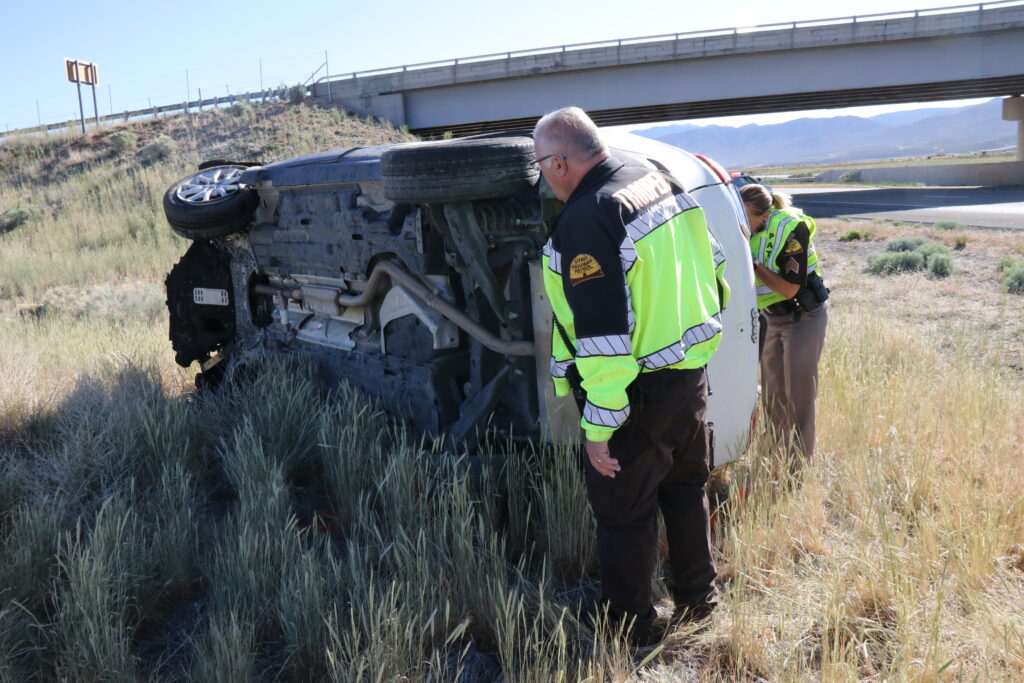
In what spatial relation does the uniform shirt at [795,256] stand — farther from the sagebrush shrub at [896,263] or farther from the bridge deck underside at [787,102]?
the bridge deck underside at [787,102]

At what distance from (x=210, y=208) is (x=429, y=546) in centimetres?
367

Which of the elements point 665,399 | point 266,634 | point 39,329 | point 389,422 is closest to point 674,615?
point 665,399

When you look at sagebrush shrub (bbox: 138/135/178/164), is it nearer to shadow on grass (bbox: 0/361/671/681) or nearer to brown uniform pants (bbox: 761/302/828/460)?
shadow on grass (bbox: 0/361/671/681)

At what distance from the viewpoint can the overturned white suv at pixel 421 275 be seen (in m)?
3.88

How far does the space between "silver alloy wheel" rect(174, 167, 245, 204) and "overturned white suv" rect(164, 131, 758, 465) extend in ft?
0.05

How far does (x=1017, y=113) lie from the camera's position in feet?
135

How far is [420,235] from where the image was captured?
4508mm

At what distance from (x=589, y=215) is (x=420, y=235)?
6.41ft

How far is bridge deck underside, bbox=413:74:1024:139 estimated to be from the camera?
32.9 meters

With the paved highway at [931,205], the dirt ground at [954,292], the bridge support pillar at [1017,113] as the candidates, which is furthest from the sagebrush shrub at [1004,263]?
the bridge support pillar at [1017,113]

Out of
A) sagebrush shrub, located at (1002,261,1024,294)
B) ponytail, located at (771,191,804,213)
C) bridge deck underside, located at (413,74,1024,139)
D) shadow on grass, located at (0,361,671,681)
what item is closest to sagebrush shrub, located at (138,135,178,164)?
bridge deck underside, located at (413,74,1024,139)

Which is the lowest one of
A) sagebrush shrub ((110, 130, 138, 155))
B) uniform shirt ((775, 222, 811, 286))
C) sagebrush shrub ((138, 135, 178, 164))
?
uniform shirt ((775, 222, 811, 286))

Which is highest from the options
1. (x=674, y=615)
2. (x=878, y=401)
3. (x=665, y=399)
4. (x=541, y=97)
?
(x=541, y=97)

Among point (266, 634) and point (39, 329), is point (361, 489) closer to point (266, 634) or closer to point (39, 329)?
point (266, 634)
